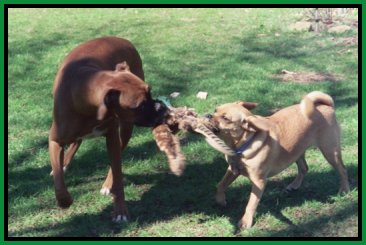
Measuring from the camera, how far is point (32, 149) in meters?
6.35

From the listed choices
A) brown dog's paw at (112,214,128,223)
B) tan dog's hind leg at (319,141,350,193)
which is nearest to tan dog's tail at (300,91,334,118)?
tan dog's hind leg at (319,141,350,193)

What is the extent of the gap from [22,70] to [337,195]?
20.7 ft

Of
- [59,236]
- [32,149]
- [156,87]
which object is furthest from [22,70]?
[59,236]

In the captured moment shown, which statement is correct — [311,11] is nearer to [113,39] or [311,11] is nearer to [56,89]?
[113,39]

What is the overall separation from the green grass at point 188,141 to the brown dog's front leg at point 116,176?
0.13 meters

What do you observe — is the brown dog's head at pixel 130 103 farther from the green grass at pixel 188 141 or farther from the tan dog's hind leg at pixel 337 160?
the tan dog's hind leg at pixel 337 160

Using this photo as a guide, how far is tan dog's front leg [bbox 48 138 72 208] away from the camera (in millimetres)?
4812

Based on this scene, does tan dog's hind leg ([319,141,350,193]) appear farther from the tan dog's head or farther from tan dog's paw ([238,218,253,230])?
tan dog's paw ([238,218,253,230])

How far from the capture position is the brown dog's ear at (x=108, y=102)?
4188 mm

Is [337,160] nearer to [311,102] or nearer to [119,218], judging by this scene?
[311,102]

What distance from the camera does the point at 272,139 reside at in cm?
478

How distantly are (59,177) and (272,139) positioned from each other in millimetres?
1969

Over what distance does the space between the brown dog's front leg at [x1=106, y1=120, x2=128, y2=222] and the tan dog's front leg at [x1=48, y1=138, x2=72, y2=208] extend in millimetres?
429

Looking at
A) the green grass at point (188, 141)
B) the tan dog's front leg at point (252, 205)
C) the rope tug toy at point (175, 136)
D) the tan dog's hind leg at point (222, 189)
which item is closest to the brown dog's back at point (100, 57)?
the rope tug toy at point (175, 136)
